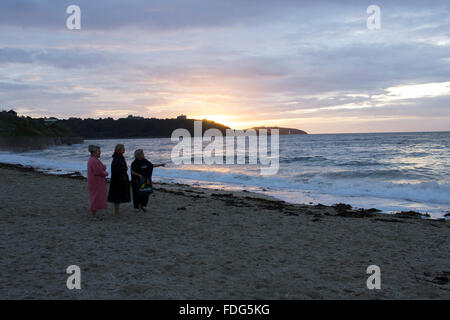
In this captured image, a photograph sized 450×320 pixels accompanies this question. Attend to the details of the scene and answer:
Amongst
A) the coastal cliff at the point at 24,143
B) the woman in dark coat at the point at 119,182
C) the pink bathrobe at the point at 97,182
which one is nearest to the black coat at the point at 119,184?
the woman in dark coat at the point at 119,182

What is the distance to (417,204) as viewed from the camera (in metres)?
13.2

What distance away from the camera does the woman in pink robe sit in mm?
7688

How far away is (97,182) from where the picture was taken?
26.0ft

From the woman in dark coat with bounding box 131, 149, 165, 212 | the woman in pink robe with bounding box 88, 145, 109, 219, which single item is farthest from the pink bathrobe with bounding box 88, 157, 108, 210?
the woman in dark coat with bounding box 131, 149, 165, 212

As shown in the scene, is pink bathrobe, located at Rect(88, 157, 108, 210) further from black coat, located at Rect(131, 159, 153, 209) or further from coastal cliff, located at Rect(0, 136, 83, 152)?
coastal cliff, located at Rect(0, 136, 83, 152)

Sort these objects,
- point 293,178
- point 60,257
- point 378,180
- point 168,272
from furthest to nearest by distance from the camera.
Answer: point 293,178, point 378,180, point 60,257, point 168,272

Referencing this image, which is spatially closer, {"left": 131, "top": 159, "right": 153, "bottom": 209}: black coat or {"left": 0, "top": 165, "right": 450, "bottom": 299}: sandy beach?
{"left": 0, "top": 165, "right": 450, "bottom": 299}: sandy beach

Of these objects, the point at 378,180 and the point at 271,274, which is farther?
the point at 378,180

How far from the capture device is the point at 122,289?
13.9 ft

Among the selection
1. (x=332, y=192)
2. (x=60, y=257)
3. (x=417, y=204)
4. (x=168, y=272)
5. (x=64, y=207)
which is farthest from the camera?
(x=332, y=192)

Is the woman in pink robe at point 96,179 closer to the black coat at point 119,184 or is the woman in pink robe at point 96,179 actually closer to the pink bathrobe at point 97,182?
the pink bathrobe at point 97,182

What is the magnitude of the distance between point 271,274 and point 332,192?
12401 mm

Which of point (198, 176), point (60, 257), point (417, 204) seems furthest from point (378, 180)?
point (60, 257)
